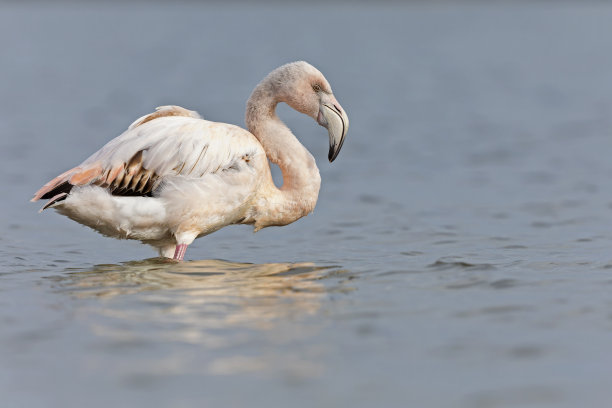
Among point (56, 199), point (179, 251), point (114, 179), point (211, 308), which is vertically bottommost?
point (211, 308)

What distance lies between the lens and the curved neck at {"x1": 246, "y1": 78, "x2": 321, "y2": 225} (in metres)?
7.74

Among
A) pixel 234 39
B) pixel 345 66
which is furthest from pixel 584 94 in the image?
pixel 234 39

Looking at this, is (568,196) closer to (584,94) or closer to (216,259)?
(216,259)

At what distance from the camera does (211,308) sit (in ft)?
19.8

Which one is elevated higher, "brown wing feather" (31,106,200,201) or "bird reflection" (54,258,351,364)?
"brown wing feather" (31,106,200,201)

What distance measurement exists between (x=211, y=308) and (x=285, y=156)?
83.2 inches

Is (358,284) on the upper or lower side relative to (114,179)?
lower

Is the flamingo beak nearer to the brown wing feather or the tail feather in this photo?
the brown wing feather

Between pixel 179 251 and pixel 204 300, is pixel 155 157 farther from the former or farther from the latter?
pixel 204 300

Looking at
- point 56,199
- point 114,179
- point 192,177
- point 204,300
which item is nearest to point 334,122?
point 192,177

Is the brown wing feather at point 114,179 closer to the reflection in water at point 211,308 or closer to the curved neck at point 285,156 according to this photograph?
the reflection in water at point 211,308

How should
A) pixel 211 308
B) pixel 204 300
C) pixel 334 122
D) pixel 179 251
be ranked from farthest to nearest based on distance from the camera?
pixel 334 122, pixel 179 251, pixel 204 300, pixel 211 308

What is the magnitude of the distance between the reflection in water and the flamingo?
0.41m

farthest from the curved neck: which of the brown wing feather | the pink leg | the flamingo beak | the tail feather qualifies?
the tail feather
